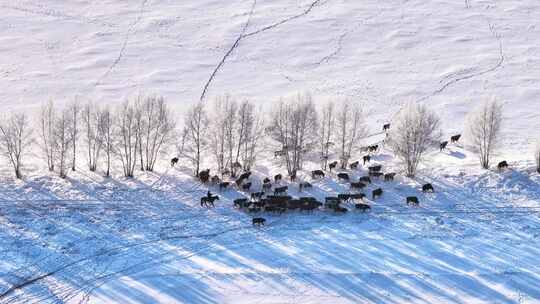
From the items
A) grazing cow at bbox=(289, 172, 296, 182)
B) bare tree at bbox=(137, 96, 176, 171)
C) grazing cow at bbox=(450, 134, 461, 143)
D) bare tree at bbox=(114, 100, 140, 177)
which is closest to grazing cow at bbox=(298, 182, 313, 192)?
grazing cow at bbox=(289, 172, 296, 182)

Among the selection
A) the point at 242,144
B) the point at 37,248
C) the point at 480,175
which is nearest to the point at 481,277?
the point at 480,175

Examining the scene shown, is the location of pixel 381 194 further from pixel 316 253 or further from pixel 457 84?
pixel 457 84

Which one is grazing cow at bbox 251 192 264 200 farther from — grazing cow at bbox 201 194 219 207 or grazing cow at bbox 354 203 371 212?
grazing cow at bbox 354 203 371 212

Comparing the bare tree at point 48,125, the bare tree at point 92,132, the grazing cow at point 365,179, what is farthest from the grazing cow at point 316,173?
the bare tree at point 48,125

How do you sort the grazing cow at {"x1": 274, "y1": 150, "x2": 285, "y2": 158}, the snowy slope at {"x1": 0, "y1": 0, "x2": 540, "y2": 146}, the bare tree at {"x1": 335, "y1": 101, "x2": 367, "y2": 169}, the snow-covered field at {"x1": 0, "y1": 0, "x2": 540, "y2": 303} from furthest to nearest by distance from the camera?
the snowy slope at {"x1": 0, "y1": 0, "x2": 540, "y2": 146}, the bare tree at {"x1": 335, "y1": 101, "x2": 367, "y2": 169}, the grazing cow at {"x1": 274, "y1": 150, "x2": 285, "y2": 158}, the snow-covered field at {"x1": 0, "y1": 0, "x2": 540, "y2": 303}

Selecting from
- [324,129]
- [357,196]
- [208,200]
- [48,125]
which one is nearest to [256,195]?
[208,200]

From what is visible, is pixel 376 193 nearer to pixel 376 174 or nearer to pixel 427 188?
pixel 376 174
